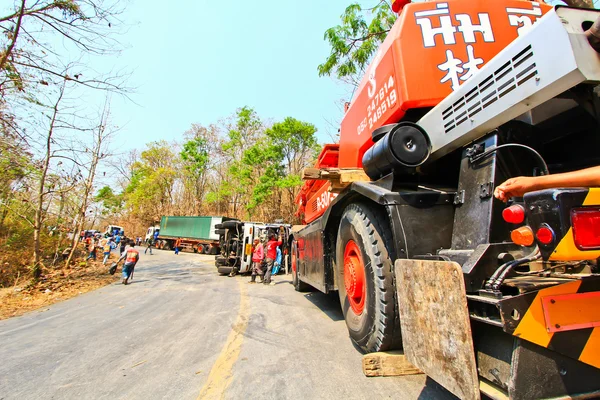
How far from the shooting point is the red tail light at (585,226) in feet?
4.03

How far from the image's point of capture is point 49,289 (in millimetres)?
9078

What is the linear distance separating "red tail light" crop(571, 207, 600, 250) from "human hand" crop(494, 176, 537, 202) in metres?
0.29

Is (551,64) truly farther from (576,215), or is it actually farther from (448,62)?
(448,62)

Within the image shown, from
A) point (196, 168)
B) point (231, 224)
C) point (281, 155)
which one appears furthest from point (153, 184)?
point (231, 224)

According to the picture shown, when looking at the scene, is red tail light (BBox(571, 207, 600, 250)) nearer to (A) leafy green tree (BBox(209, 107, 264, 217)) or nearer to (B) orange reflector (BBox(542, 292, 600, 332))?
(B) orange reflector (BBox(542, 292, 600, 332))

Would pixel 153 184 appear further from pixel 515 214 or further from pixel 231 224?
pixel 515 214

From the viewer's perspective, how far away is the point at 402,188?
105 inches

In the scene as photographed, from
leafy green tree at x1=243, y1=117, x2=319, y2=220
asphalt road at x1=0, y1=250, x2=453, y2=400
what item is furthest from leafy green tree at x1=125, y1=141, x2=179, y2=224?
asphalt road at x1=0, y1=250, x2=453, y2=400

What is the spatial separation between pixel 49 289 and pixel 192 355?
8.44 m

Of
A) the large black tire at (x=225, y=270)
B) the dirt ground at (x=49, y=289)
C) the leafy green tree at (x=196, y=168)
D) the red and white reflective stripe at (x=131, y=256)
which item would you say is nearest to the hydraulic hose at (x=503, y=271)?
the dirt ground at (x=49, y=289)

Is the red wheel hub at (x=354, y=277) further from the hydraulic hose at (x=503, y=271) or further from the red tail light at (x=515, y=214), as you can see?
the red tail light at (x=515, y=214)

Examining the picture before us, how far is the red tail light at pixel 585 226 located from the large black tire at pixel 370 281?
4.87ft

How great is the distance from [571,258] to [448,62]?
7.50 feet

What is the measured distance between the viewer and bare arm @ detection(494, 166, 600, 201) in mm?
1341
